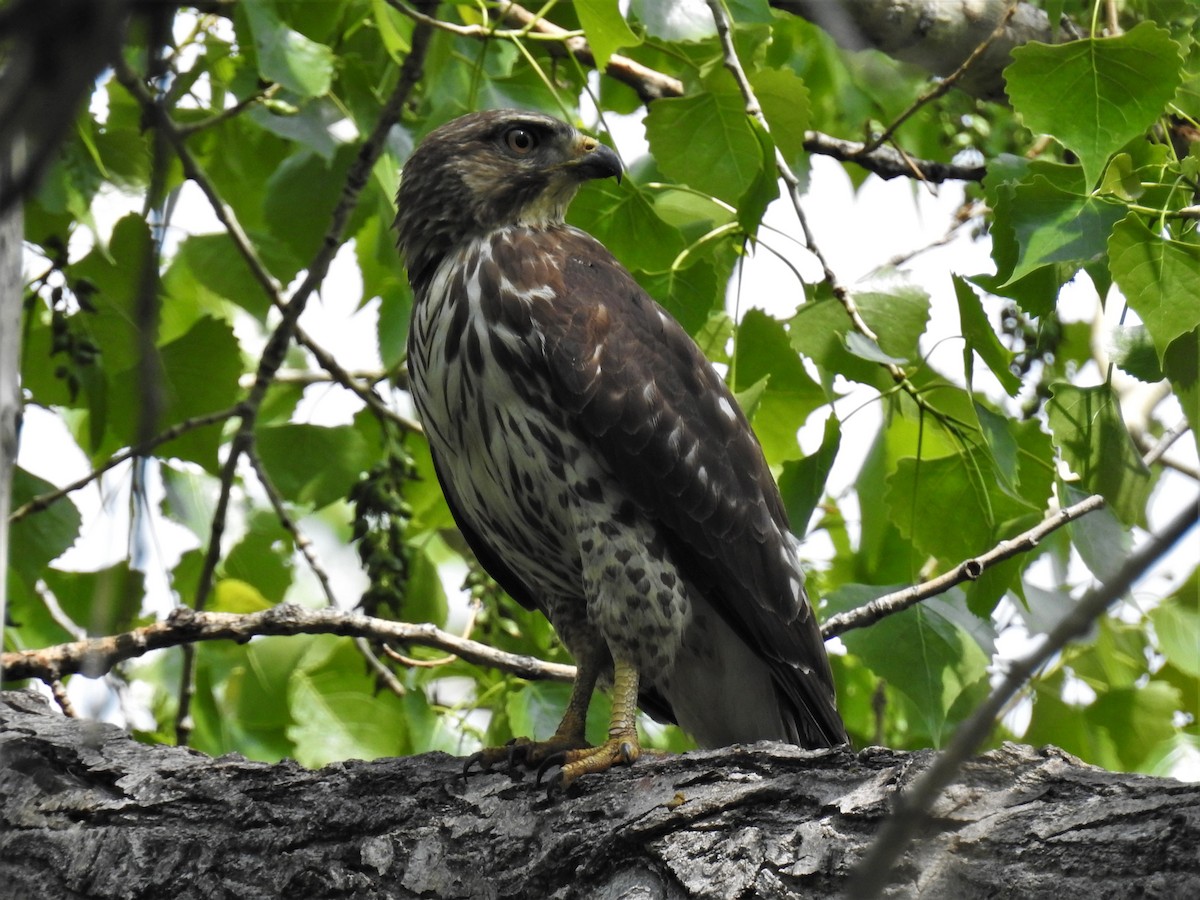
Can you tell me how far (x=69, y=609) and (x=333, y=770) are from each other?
2.30 meters

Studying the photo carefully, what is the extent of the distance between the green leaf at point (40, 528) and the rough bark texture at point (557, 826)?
0.98 metres

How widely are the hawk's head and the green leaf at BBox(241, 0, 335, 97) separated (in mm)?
588

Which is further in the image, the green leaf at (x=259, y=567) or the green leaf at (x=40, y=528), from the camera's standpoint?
the green leaf at (x=259, y=567)

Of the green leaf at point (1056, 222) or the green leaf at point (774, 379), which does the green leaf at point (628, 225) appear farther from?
the green leaf at point (1056, 222)

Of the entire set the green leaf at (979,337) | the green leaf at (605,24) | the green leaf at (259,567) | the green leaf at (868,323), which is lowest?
the green leaf at (979,337)

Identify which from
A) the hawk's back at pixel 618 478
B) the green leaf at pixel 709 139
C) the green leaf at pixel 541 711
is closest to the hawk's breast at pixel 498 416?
the hawk's back at pixel 618 478

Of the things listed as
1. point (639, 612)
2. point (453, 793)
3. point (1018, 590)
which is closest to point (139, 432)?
point (453, 793)

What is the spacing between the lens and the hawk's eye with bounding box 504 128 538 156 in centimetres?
454

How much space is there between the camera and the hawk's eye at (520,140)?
4.54 meters

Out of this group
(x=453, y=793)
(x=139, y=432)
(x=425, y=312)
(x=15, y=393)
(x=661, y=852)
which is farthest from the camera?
(x=425, y=312)

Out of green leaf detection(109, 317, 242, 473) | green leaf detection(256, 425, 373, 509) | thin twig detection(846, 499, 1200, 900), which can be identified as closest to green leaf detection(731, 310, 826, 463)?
green leaf detection(256, 425, 373, 509)

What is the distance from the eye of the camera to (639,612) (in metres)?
3.72

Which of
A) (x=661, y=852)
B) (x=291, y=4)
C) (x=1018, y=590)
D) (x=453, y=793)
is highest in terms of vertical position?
(x=291, y=4)

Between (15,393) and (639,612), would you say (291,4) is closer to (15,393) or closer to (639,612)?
(639,612)
